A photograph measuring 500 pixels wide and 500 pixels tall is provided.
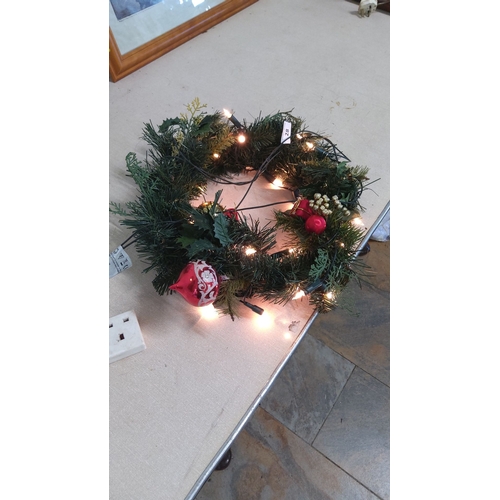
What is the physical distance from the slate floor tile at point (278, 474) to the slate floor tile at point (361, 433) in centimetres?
3

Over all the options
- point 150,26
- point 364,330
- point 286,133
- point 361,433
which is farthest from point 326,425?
point 150,26

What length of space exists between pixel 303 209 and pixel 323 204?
0.04 m

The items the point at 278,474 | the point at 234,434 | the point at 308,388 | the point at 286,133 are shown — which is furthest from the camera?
the point at 308,388

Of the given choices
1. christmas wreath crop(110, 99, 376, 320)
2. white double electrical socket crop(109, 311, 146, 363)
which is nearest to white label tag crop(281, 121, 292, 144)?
christmas wreath crop(110, 99, 376, 320)

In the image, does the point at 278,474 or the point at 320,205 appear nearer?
the point at 320,205

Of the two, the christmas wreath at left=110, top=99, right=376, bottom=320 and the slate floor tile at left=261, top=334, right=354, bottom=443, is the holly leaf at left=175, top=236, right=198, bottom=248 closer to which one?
the christmas wreath at left=110, top=99, right=376, bottom=320

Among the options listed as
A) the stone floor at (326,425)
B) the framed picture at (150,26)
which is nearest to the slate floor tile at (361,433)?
the stone floor at (326,425)

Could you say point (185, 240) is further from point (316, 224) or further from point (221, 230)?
point (316, 224)

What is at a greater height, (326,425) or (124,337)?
(124,337)

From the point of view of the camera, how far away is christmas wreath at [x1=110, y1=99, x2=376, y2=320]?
26.3 inches

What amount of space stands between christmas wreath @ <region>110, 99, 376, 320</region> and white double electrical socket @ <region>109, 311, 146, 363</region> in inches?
3.2

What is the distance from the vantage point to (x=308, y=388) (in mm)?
1171
